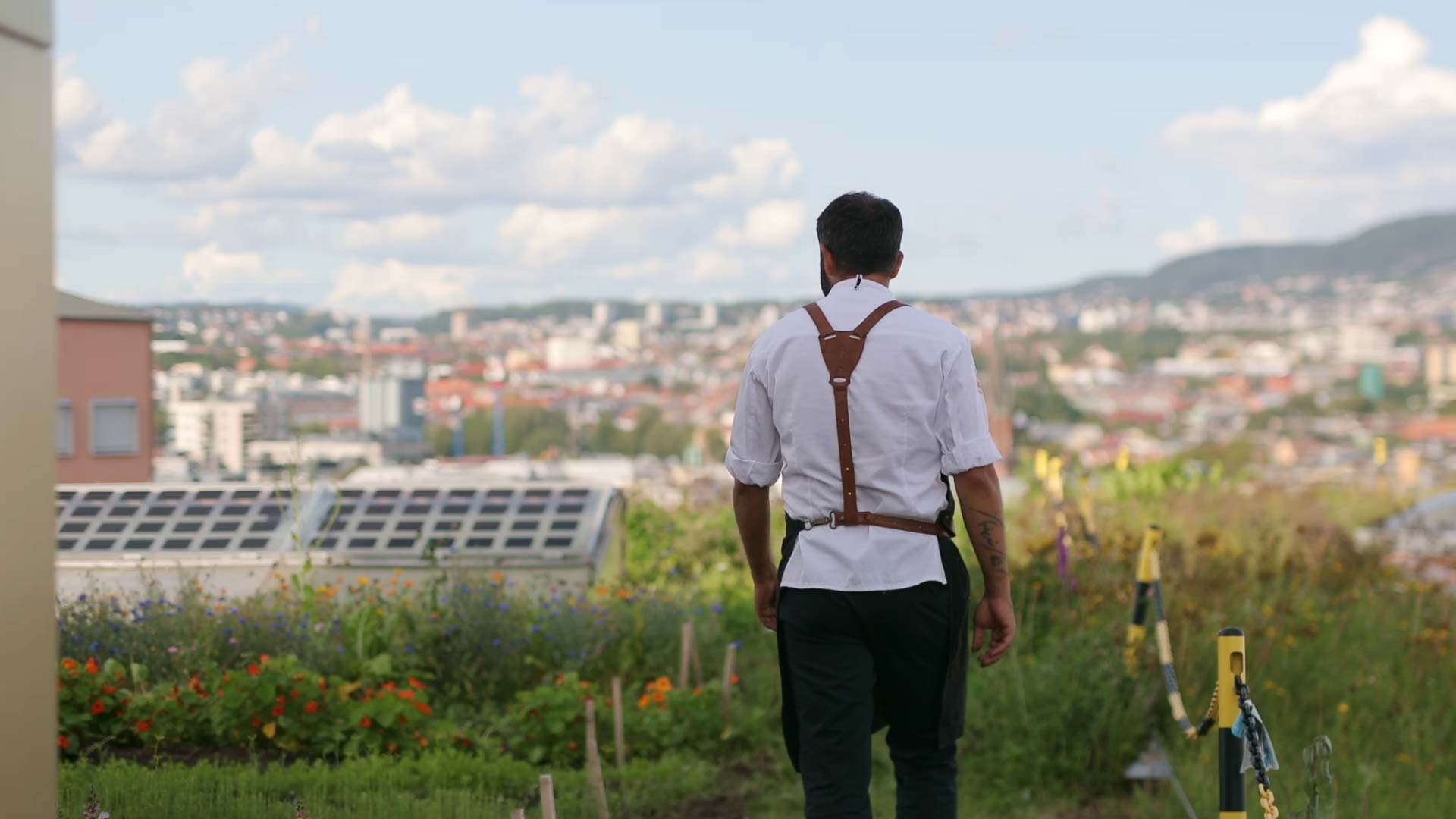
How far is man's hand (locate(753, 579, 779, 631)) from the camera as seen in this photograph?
3859 mm

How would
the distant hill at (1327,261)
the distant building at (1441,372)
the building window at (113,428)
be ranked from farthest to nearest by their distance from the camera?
the distant hill at (1327,261) < the distant building at (1441,372) < the building window at (113,428)

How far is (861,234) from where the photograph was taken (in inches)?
144

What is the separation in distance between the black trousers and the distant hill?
5339 cm

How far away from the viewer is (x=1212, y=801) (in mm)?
5656

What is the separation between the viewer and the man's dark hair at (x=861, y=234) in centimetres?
366

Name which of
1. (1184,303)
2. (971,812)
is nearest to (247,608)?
(971,812)

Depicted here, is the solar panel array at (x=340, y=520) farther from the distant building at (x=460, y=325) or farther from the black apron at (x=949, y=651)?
the distant building at (x=460, y=325)

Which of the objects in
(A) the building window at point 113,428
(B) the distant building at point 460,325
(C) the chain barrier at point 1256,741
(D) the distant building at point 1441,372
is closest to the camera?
(C) the chain barrier at point 1256,741

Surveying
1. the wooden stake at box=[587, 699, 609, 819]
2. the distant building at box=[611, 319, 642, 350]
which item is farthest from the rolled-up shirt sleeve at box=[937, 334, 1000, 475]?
the distant building at box=[611, 319, 642, 350]

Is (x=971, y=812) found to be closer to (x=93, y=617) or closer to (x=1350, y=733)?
(x=1350, y=733)

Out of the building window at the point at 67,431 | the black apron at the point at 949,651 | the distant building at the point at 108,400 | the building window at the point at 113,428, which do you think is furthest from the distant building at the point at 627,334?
the black apron at the point at 949,651

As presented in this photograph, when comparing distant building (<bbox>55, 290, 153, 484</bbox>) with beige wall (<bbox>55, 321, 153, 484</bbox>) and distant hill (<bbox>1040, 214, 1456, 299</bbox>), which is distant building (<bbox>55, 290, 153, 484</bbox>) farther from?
distant hill (<bbox>1040, 214, 1456, 299</bbox>)

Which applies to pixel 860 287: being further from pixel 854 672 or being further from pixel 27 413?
pixel 27 413

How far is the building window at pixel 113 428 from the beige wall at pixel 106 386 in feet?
0.15
